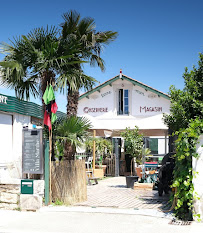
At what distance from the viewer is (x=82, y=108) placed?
2356cm

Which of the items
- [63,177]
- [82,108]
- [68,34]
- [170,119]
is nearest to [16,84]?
[68,34]

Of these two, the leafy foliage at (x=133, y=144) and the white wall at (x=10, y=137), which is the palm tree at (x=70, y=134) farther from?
the white wall at (x=10, y=137)

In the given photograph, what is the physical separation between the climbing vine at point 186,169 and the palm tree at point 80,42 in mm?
3738

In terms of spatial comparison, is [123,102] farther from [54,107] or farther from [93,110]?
[54,107]

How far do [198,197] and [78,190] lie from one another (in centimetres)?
347

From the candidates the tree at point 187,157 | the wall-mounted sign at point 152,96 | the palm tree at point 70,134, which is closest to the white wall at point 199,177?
the tree at point 187,157

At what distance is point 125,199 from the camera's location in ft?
33.7

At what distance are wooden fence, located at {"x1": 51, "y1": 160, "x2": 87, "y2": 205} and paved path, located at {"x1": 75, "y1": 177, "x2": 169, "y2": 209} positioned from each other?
320 mm

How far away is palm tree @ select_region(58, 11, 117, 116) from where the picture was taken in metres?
10.2

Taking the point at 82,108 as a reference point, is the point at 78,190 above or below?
below

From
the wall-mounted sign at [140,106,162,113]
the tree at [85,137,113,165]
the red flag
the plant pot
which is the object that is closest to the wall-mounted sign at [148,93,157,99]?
the wall-mounted sign at [140,106,162,113]

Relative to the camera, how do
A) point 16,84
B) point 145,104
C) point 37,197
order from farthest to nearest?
point 145,104, point 16,84, point 37,197

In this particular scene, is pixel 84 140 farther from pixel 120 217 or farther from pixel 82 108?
pixel 82 108

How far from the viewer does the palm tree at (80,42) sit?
10.2 meters
